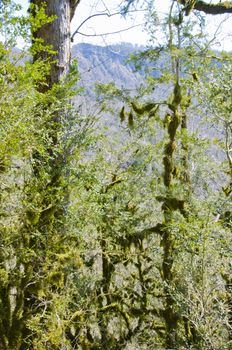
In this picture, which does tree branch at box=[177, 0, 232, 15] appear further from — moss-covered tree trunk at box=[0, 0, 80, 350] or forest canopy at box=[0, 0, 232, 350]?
moss-covered tree trunk at box=[0, 0, 80, 350]

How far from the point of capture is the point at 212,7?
24.5ft

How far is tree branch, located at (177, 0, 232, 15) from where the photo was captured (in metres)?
7.14

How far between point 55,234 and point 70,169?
0.79m

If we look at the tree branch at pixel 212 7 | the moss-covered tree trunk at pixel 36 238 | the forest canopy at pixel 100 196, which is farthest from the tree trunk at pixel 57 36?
the tree branch at pixel 212 7

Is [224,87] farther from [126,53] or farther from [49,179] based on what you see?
[49,179]

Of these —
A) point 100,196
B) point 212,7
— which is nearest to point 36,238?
point 100,196

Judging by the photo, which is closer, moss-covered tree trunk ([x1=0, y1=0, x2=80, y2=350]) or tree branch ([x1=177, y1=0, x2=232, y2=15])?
moss-covered tree trunk ([x1=0, y1=0, x2=80, y2=350])

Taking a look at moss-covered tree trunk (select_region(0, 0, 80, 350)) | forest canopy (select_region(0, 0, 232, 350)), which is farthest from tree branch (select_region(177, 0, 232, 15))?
moss-covered tree trunk (select_region(0, 0, 80, 350))

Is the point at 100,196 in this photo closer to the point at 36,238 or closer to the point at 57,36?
the point at 36,238

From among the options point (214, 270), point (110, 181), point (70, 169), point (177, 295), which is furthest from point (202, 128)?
point (70, 169)

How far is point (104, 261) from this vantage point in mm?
8273

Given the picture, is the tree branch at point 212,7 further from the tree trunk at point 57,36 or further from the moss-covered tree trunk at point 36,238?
the moss-covered tree trunk at point 36,238

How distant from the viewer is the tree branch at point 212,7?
7145mm

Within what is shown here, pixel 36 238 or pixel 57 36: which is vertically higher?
pixel 57 36
